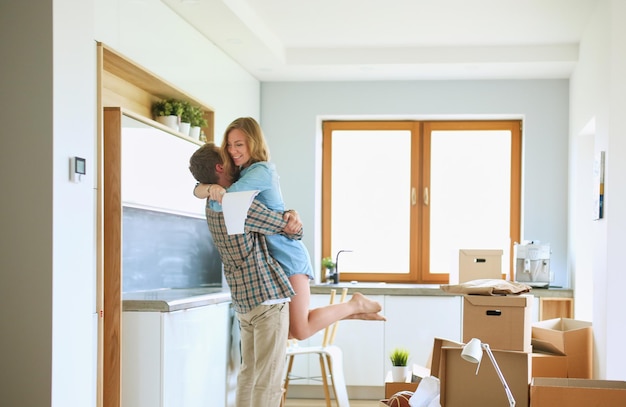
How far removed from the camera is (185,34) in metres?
5.09

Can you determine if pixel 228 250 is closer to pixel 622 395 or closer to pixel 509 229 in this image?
pixel 622 395

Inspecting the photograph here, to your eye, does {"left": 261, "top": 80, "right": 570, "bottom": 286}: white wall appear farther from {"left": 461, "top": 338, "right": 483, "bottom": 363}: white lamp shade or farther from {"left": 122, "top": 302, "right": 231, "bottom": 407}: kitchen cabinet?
{"left": 461, "top": 338, "right": 483, "bottom": 363}: white lamp shade

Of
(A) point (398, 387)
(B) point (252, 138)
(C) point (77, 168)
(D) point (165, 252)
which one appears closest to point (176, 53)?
(D) point (165, 252)

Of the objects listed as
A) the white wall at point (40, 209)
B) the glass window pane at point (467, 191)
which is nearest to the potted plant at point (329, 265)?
the glass window pane at point (467, 191)

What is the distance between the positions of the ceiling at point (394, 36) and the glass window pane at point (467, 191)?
1.91ft

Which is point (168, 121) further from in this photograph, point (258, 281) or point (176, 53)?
point (258, 281)

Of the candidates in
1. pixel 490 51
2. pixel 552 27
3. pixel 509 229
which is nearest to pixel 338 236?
pixel 509 229

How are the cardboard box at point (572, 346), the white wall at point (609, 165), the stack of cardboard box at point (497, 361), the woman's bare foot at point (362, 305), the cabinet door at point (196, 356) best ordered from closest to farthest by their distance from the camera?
the stack of cardboard box at point (497, 361)
the cabinet door at point (196, 356)
the woman's bare foot at point (362, 305)
the white wall at point (609, 165)
the cardboard box at point (572, 346)

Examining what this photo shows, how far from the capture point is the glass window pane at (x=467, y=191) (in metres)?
7.14

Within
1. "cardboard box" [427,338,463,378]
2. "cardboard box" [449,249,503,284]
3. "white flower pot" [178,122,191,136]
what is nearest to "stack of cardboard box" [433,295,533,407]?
"cardboard box" [427,338,463,378]

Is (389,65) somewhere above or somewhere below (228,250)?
above

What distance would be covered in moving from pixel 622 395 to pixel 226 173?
1906 millimetres

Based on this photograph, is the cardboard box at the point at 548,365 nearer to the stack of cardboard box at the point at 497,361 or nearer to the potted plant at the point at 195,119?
the stack of cardboard box at the point at 497,361

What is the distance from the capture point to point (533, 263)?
6496 millimetres
